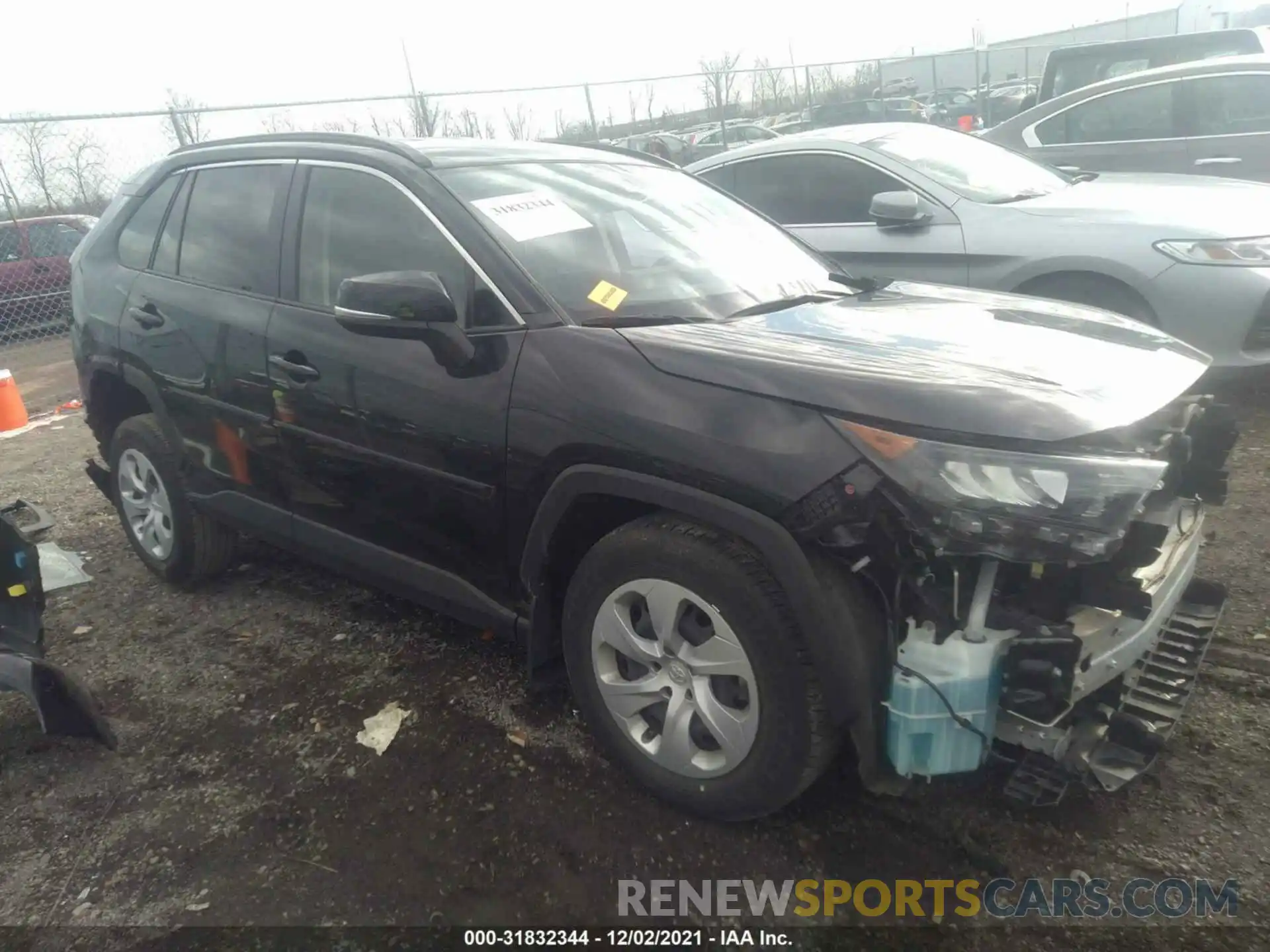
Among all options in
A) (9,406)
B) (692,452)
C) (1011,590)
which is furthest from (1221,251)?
(9,406)

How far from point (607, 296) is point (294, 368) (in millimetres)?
1122

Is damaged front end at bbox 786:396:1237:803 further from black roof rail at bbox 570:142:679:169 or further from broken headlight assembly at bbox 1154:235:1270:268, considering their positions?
broken headlight assembly at bbox 1154:235:1270:268

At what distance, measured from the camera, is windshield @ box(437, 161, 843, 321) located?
267 centimetres

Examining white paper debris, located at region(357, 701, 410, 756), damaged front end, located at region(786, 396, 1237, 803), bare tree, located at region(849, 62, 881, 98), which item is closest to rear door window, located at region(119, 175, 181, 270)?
white paper debris, located at region(357, 701, 410, 756)

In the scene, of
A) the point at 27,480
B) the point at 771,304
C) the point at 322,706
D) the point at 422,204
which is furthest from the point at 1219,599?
the point at 27,480

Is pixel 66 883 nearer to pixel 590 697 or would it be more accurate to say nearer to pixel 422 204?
pixel 590 697

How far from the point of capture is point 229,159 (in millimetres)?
3510

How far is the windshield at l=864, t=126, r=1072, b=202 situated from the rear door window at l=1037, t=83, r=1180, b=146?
73.0 inches

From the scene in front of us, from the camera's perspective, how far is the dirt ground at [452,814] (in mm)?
2238

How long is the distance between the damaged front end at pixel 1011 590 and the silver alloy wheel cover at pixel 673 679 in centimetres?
34

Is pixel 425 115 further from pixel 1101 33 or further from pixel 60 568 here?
pixel 1101 33

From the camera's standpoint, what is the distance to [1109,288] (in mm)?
4785

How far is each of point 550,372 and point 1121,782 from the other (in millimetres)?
1719

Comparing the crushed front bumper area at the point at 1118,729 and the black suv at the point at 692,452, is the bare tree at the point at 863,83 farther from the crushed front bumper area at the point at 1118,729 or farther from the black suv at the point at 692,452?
the crushed front bumper area at the point at 1118,729
